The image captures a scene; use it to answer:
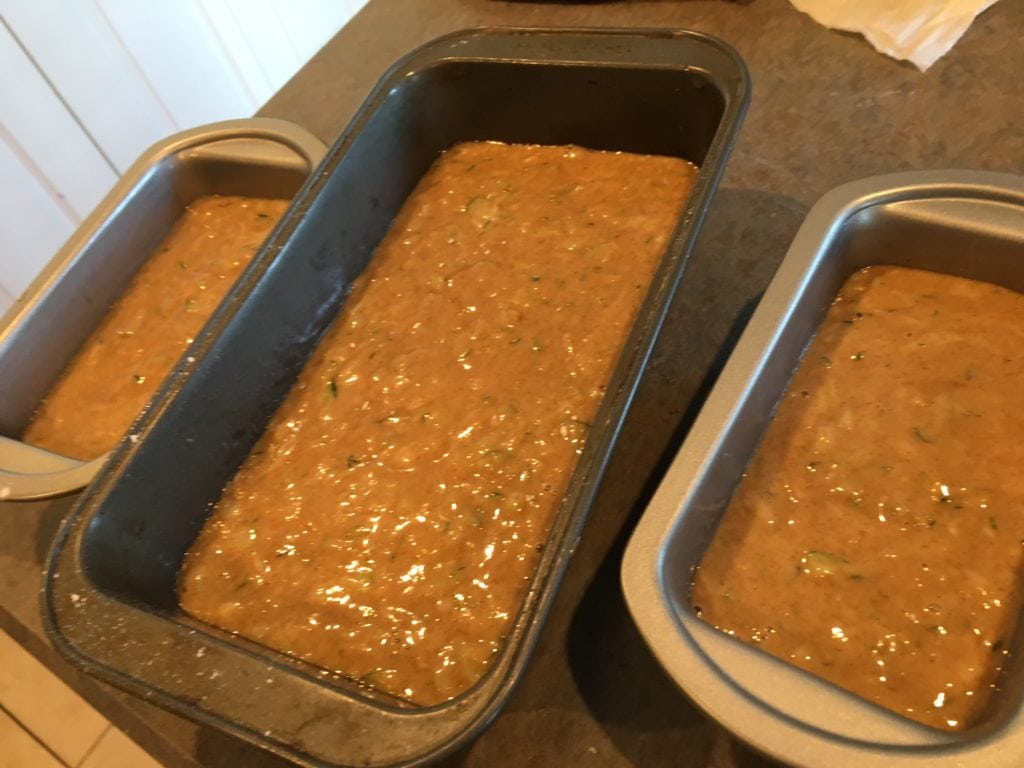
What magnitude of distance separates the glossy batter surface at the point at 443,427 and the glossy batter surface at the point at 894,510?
0.22 m

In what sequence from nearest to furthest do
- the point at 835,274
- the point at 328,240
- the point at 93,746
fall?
the point at 835,274, the point at 328,240, the point at 93,746

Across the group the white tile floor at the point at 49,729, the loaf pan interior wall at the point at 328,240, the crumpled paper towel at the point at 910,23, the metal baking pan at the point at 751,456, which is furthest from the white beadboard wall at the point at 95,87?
the metal baking pan at the point at 751,456

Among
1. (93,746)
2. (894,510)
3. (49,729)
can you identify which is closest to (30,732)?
(49,729)

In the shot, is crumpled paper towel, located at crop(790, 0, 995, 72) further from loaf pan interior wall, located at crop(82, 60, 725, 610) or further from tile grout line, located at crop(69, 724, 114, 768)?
tile grout line, located at crop(69, 724, 114, 768)

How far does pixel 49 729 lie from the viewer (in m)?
1.75

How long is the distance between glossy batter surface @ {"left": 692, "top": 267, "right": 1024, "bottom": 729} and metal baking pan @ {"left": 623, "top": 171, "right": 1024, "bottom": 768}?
0.9 inches

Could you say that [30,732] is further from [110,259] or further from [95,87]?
[95,87]

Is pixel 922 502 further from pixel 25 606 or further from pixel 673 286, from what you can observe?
pixel 25 606

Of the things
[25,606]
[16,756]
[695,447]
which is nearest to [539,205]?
[695,447]

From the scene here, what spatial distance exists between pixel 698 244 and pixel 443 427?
442mm

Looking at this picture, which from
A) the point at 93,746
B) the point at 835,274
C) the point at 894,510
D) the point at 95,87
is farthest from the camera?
the point at 95,87

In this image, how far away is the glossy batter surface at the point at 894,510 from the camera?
0.67m

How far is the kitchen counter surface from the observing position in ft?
2.58

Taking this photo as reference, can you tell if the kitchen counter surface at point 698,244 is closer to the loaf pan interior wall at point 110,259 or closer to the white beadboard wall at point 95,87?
the loaf pan interior wall at point 110,259
